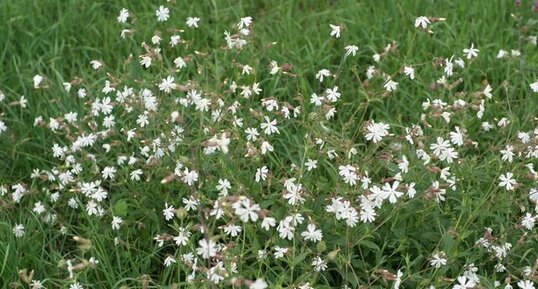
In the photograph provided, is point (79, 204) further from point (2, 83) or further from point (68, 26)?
point (68, 26)

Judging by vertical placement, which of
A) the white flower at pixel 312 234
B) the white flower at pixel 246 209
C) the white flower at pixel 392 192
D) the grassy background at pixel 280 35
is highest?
the white flower at pixel 246 209

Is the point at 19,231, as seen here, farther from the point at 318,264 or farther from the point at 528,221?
the point at 528,221

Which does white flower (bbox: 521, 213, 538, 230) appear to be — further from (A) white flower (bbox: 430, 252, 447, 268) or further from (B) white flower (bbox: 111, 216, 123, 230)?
(B) white flower (bbox: 111, 216, 123, 230)

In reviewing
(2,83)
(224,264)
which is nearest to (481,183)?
(224,264)

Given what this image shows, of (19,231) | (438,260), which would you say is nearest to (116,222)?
(19,231)

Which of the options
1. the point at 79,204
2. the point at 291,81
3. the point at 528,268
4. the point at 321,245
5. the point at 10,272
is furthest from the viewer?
the point at 291,81

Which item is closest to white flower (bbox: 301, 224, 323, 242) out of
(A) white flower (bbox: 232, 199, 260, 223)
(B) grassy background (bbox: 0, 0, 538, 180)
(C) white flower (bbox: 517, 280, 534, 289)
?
(A) white flower (bbox: 232, 199, 260, 223)

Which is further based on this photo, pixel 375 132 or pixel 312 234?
pixel 375 132

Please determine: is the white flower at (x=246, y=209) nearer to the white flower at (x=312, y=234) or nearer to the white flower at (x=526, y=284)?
the white flower at (x=312, y=234)

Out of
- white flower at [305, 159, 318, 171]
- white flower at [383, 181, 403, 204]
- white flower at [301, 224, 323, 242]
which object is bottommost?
white flower at [301, 224, 323, 242]

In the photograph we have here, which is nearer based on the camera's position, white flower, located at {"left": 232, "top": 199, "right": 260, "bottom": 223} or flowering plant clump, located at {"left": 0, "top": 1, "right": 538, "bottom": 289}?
white flower, located at {"left": 232, "top": 199, "right": 260, "bottom": 223}

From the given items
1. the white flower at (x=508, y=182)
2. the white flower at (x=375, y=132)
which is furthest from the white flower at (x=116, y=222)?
the white flower at (x=508, y=182)
